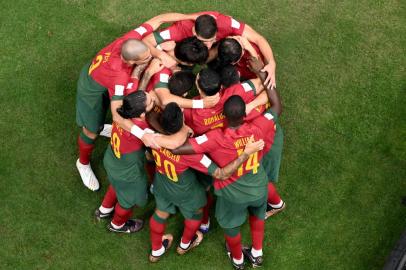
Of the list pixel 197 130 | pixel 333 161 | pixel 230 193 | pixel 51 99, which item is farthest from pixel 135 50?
pixel 333 161

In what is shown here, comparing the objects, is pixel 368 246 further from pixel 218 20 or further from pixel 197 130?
pixel 218 20

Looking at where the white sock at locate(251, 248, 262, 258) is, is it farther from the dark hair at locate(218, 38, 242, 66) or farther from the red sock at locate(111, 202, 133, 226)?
the dark hair at locate(218, 38, 242, 66)

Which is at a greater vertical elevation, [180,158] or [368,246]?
[180,158]

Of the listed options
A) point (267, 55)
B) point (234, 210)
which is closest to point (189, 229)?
→ point (234, 210)

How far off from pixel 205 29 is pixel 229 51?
346 millimetres

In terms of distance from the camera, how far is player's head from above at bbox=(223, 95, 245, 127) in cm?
476

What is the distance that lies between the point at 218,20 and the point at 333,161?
215 cm

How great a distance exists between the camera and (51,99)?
6.84m

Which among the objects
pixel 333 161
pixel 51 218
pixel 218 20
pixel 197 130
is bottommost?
pixel 51 218

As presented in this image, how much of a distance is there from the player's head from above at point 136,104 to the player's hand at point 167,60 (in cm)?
64

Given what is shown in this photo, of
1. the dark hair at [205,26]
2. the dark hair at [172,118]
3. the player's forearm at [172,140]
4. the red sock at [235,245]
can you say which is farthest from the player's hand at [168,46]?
the red sock at [235,245]

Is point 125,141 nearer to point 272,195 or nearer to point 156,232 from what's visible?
point 156,232

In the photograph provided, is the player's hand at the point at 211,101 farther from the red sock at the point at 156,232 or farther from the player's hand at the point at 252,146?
the red sock at the point at 156,232

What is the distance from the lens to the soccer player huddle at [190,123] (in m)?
4.91
